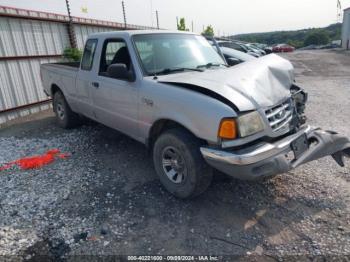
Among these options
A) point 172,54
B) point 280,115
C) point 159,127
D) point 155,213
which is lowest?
point 155,213

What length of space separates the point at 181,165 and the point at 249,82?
1.21m

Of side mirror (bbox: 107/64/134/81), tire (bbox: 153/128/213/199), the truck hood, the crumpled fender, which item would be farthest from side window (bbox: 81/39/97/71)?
the crumpled fender

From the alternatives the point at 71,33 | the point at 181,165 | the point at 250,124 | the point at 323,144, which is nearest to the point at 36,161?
the point at 181,165

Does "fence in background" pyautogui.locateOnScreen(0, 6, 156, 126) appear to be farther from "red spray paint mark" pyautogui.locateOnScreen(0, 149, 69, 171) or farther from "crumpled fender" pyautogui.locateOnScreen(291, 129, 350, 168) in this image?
"crumpled fender" pyautogui.locateOnScreen(291, 129, 350, 168)

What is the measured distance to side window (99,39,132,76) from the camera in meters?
4.13

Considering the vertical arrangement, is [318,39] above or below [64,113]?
below

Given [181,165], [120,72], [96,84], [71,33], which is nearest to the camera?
[181,165]

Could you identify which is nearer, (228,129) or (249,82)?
(228,129)

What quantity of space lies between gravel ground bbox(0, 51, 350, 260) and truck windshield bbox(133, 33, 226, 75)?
154 cm

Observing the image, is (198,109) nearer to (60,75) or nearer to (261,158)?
(261,158)

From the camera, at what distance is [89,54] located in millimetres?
4754

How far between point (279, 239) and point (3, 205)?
3.21m

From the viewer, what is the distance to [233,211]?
3137 millimetres

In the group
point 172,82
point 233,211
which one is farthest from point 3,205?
point 233,211
